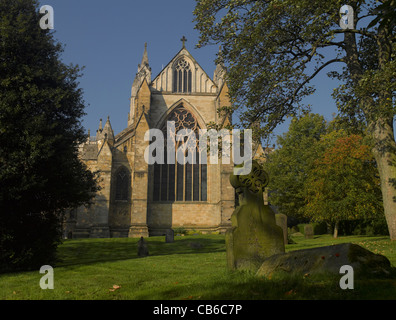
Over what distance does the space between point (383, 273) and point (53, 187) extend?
11.0m

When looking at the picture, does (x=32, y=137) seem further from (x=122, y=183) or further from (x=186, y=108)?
(x=186, y=108)

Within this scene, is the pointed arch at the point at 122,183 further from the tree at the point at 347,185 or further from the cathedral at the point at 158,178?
the tree at the point at 347,185

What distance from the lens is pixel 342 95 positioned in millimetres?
12711

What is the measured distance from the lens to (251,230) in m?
7.96

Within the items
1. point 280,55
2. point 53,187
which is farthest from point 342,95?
point 53,187

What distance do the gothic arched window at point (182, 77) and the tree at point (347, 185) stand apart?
1634 cm

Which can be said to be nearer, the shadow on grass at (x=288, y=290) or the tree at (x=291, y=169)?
the shadow on grass at (x=288, y=290)

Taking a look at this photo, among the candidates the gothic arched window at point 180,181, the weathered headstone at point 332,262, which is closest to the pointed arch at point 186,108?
the gothic arched window at point 180,181

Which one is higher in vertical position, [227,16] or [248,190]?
[227,16]

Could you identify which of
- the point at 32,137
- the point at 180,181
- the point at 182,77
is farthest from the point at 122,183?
the point at 32,137

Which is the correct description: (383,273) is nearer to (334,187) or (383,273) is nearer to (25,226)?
(25,226)

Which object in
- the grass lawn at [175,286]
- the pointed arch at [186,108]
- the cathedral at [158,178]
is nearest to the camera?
the grass lawn at [175,286]

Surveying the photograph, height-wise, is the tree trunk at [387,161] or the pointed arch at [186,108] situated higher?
the pointed arch at [186,108]

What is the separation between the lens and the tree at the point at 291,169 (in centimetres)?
3326
